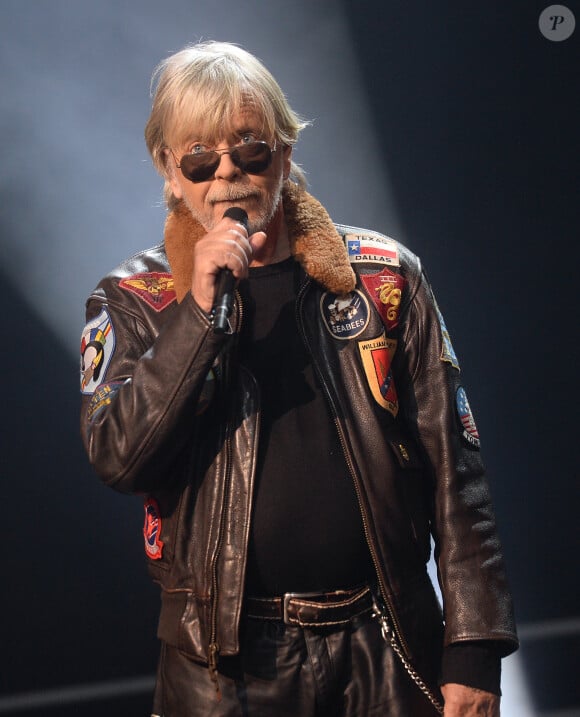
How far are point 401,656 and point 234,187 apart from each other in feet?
2.48

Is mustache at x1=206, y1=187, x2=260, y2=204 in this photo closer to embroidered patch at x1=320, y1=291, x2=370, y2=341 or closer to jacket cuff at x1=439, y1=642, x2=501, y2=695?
embroidered patch at x1=320, y1=291, x2=370, y2=341

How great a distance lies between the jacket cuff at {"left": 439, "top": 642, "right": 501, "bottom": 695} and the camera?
1462 mm

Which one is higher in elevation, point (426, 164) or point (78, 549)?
point (426, 164)

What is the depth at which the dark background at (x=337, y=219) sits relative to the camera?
2488mm

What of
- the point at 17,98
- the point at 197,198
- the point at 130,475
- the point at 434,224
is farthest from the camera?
the point at 434,224

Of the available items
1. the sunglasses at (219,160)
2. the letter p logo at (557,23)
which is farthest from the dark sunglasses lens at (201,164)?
the letter p logo at (557,23)

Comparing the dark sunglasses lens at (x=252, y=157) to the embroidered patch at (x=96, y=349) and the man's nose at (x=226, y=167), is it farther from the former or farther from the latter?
the embroidered patch at (x=96, y=349)

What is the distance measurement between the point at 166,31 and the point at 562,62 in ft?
3.56

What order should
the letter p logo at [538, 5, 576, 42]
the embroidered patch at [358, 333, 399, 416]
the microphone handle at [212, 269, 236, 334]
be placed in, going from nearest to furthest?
1. the microphone handle at [212, 269, 236, 334]
2. the embroidered patch at [358, 333, 399, 416]
3. the letter p logo at [538, 5, 576, 42]

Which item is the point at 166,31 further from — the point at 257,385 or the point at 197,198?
the point at 257,385

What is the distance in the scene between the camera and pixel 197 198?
1.60 m

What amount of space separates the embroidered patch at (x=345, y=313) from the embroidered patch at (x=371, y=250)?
3.0 inches

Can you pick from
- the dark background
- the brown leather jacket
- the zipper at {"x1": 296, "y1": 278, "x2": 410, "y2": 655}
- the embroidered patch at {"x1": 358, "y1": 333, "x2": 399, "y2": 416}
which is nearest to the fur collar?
the brown leather jacket

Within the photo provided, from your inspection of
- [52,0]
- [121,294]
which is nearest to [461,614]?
[121,294]
